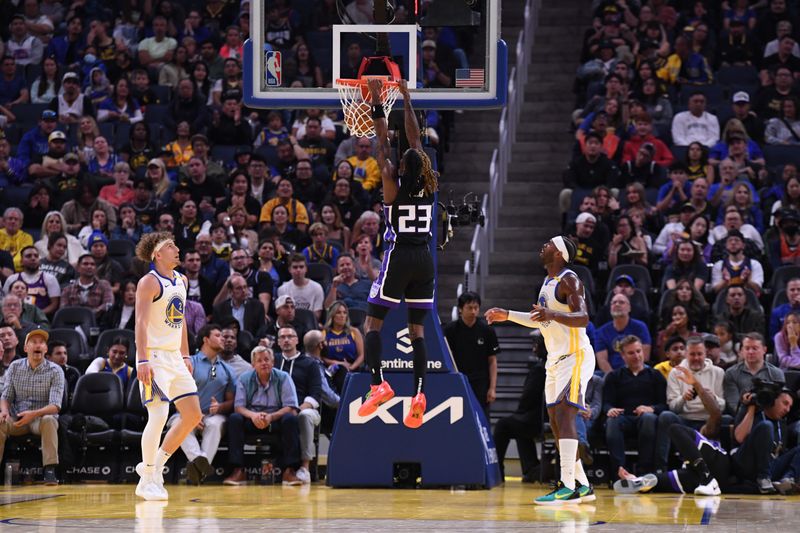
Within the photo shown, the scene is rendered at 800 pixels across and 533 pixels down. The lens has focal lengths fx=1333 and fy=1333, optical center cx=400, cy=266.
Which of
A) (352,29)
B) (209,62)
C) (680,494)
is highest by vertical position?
(209,62)

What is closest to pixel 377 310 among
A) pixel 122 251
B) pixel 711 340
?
pixel 711 340

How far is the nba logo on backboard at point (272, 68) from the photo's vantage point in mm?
11109

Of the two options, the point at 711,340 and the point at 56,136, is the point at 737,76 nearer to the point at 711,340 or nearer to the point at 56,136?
the point at 711,340

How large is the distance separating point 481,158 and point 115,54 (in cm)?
615

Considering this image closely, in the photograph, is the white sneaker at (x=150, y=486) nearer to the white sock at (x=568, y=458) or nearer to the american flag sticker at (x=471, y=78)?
the white sock at (x=568, y=458)

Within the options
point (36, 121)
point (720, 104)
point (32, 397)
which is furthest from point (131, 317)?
point (720, 104)

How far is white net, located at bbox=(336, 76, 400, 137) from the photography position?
10.2m

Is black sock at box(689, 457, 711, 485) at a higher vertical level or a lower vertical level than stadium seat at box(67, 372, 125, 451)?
lower

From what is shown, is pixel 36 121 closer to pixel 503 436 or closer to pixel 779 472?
pixel 503 436

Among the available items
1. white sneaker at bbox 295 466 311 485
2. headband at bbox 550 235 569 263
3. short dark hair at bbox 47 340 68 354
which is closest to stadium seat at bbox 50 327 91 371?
short dark hair at bbox 47 340 68 354

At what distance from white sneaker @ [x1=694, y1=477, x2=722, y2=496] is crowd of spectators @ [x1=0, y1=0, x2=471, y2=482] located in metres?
3.90

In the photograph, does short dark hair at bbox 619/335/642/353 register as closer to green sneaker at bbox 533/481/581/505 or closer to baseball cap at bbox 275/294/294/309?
green sneaker at bbox 533/481/581/505

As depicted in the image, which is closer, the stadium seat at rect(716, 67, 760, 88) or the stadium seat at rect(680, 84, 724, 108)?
→ the stadium seat at rect(680, 84, 724, 108)

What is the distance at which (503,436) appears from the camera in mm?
13938
